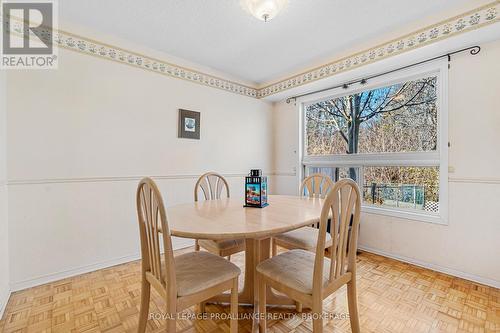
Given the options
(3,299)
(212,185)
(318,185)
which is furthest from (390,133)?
(3,299)

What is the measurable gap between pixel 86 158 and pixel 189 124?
114 centimetres

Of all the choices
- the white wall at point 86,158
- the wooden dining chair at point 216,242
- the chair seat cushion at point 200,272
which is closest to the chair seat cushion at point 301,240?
the wooden dining chair at point 216,242

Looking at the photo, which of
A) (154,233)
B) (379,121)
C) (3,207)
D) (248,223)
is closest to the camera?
(154,233)

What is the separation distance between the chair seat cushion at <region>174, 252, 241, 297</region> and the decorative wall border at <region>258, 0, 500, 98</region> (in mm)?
2406

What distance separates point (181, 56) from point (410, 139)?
2.75m

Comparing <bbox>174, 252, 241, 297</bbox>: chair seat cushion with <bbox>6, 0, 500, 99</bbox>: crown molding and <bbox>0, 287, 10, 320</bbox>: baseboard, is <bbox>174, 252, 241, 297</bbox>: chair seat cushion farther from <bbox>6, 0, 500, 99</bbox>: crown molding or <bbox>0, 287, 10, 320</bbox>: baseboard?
<bbox>6, 0, 500, 99</bbox>: crown molding

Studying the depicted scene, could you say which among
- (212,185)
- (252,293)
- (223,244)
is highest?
(212,185)

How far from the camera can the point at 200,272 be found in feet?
4.00

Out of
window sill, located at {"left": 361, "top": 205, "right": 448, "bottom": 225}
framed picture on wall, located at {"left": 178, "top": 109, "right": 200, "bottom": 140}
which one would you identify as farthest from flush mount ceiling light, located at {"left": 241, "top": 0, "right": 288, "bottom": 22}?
window sill, located at {"left": 361, "top": 205, "right": 448, "bottom": 225}

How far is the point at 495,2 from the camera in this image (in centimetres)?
172

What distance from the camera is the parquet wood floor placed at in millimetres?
1480

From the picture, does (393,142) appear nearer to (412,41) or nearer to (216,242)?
(412,41)

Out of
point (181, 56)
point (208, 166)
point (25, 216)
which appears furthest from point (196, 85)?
point (25, 216)

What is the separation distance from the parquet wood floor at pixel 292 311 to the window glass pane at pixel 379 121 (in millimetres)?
1322
